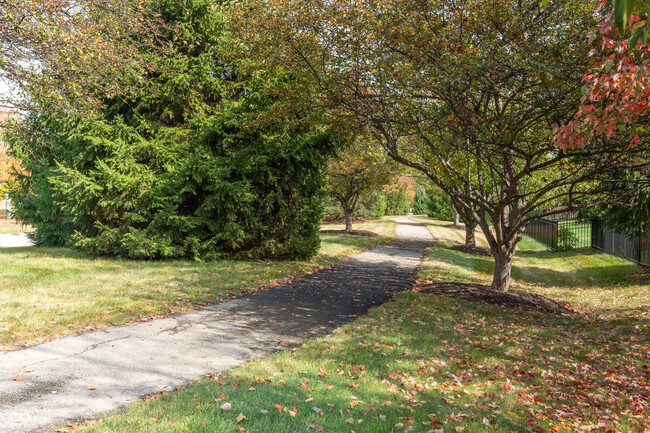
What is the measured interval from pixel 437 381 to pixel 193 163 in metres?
9.49

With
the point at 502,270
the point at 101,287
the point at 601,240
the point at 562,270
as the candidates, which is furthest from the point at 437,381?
the point at 601,240

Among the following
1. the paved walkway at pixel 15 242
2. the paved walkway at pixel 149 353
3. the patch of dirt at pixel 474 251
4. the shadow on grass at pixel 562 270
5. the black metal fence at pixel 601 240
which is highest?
the black metal fence at pixel 601 240

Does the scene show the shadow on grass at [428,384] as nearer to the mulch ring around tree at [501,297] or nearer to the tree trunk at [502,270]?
the mulch ring around tree at [501,297]

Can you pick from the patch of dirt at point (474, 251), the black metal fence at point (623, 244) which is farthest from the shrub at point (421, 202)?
the black metal fence at point (623, 244)

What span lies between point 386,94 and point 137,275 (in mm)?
6855

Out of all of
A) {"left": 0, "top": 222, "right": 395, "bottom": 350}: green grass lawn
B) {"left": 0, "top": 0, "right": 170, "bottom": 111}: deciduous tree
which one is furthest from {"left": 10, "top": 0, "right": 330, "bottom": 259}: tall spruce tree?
{"left": 0, "top": 0, "right": 170, "bottom": 111}: deciduous tree

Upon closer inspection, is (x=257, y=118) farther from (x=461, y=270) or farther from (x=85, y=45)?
(x=461, y=270)

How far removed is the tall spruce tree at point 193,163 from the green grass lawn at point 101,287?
96 cm

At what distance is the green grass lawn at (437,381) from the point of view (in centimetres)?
353

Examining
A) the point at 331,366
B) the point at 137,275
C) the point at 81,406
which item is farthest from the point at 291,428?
the point at 137,275

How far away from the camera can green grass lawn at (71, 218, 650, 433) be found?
11.6 feet

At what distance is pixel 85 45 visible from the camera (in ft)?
28.1

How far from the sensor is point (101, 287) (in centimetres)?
821

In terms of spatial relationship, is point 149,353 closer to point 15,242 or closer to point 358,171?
point 358,171
